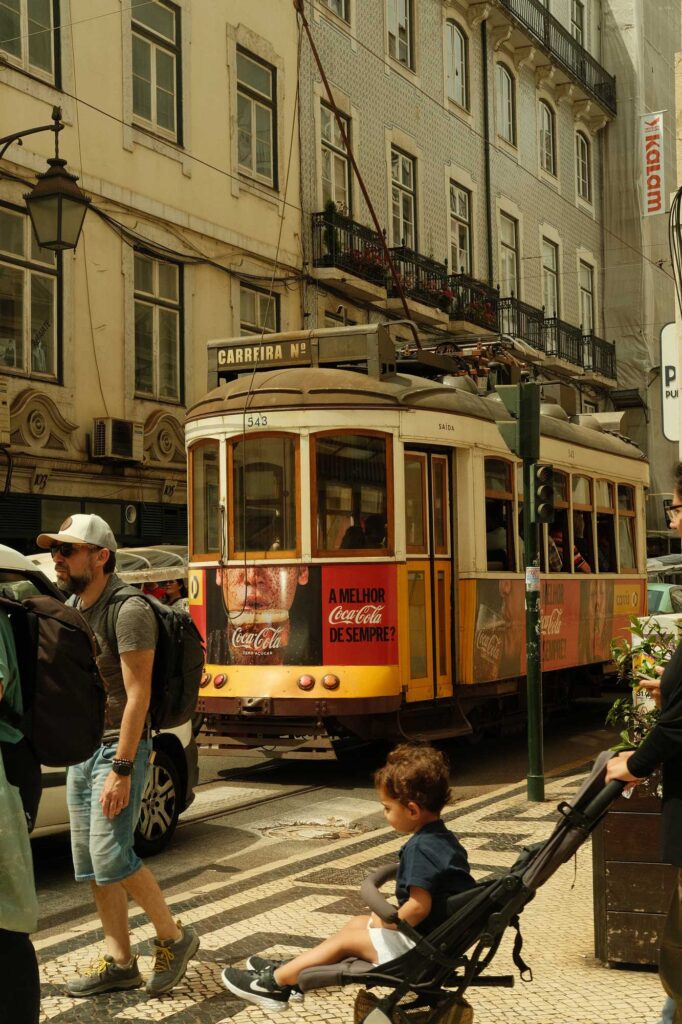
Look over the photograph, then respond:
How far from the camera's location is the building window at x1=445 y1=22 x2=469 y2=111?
95.8 ft

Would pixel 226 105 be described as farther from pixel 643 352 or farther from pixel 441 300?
pixel 643 352

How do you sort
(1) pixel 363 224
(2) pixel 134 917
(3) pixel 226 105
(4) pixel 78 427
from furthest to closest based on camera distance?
(1) pixel 363 224
(3) pixel 226 105
(4) pixel 78 427
(2) pixel 134 917

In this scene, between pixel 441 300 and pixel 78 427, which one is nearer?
pixel 78 427

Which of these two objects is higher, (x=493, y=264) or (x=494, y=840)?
(x=493, y=264)

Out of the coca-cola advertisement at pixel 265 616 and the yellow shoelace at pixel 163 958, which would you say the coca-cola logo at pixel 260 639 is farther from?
the yellow shoelace at pixel 163 958

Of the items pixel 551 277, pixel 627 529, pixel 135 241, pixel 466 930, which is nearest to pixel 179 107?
pixel 135 241

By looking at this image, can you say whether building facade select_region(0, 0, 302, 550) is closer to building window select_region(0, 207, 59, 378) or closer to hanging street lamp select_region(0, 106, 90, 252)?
building window select_region(0, 207, 59, 378)

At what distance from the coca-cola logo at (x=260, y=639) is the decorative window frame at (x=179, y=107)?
958 cm

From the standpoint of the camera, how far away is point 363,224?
24656mm

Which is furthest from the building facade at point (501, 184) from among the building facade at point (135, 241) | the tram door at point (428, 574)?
the tram door at point (428, 574)

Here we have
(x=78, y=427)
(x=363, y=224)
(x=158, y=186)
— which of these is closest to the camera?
(x=78, y=427)

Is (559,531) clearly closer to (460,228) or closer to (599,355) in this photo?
(460,228)

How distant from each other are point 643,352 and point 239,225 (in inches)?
729

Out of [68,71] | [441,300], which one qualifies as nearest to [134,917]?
[68,71]
